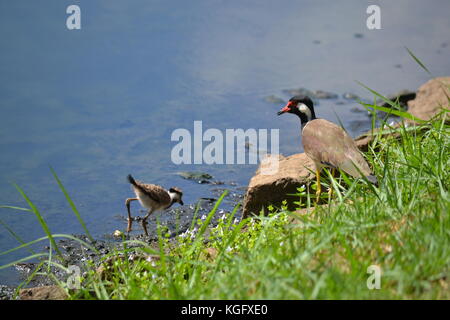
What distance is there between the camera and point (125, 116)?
8.15m

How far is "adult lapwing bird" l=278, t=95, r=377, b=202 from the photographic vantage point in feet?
17.6

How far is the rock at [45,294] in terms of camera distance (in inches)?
165

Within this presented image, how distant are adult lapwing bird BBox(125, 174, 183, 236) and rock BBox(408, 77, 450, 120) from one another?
320 centimetres

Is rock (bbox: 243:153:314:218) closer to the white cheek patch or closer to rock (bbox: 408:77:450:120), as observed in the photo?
the white cheek patch

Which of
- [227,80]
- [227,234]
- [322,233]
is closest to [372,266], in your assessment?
[322,233]

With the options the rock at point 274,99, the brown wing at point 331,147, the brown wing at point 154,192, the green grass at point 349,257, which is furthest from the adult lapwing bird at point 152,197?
the rock at point 274,99

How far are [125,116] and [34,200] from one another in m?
1.91

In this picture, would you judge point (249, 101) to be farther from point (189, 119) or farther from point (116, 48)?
point (116, 48)

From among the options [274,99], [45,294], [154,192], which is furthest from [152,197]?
[274,99]

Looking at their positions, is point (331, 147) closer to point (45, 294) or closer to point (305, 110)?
point (305, 110)

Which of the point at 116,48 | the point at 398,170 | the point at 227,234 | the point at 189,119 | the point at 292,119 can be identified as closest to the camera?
the point at 398,170

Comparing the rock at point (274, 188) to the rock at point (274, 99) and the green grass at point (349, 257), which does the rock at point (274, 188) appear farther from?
the rock at point (274, 99)

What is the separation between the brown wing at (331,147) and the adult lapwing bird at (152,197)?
142cm

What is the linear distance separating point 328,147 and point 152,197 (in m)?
1.73
